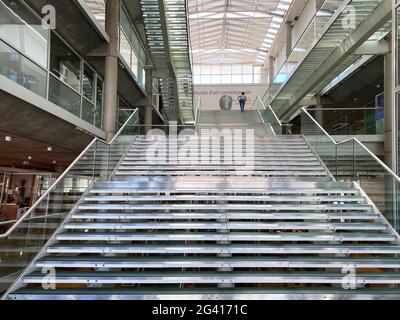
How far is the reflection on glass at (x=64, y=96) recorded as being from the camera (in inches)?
352

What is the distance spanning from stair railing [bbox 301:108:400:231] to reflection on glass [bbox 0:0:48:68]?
6933 mm

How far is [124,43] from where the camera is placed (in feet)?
47.8

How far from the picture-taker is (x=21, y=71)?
7281 mm

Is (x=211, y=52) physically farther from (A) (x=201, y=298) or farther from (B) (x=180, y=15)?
(A) (x=201, y=298)

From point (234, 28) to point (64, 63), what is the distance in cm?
2135

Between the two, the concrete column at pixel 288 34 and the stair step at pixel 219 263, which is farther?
the concrete column at pixel 288 34

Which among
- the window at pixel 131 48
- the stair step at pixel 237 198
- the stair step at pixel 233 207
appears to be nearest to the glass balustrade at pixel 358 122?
the stair step at pixel 237 198

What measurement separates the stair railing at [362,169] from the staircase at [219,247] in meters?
0.20

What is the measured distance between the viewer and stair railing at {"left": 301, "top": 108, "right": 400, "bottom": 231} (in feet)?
18.6

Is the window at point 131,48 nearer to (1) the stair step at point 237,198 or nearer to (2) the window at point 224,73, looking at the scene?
(1) the stair step at point 237,198

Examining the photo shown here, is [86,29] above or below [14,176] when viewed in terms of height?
Result: above
